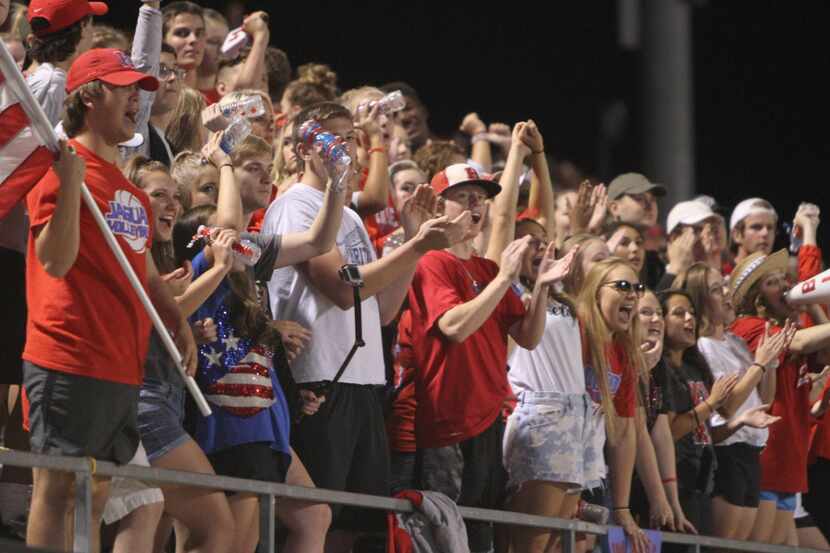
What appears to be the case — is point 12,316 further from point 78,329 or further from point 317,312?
point 317,312

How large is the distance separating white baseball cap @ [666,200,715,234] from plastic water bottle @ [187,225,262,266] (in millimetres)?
3934

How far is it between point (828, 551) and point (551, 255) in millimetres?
2142

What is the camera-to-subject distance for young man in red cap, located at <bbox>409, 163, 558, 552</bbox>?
561cm

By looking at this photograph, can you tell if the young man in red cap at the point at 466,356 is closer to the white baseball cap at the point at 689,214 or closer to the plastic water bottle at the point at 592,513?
the plastic water bottle at the point at 592,513

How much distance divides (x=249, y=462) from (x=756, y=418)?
118 inches

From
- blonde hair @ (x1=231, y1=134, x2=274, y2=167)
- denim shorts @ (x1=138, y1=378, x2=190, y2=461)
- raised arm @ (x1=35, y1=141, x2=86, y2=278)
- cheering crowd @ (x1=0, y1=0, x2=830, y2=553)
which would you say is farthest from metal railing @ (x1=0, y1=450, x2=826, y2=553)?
blonde hair @ (x1=231, y1=134, x2=274, y2=167)

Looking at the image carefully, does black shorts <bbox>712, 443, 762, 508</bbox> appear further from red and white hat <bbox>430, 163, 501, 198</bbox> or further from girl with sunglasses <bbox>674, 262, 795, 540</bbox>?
red and white hat <bbox>430, 163, 501, 198</bbox>

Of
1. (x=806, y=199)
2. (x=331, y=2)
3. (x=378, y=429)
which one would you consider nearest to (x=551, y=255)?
(x=378, y=429)

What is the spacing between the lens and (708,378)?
288 inches

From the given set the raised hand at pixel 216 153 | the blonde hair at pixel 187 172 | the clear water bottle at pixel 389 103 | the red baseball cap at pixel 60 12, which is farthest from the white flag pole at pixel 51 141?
the clear water bottle at pixel 389 103

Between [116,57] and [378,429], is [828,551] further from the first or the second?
[116,57]

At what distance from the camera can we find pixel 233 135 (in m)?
5.36

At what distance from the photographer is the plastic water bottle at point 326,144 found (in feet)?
17.2

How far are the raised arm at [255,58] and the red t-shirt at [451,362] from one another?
1.78 meters
